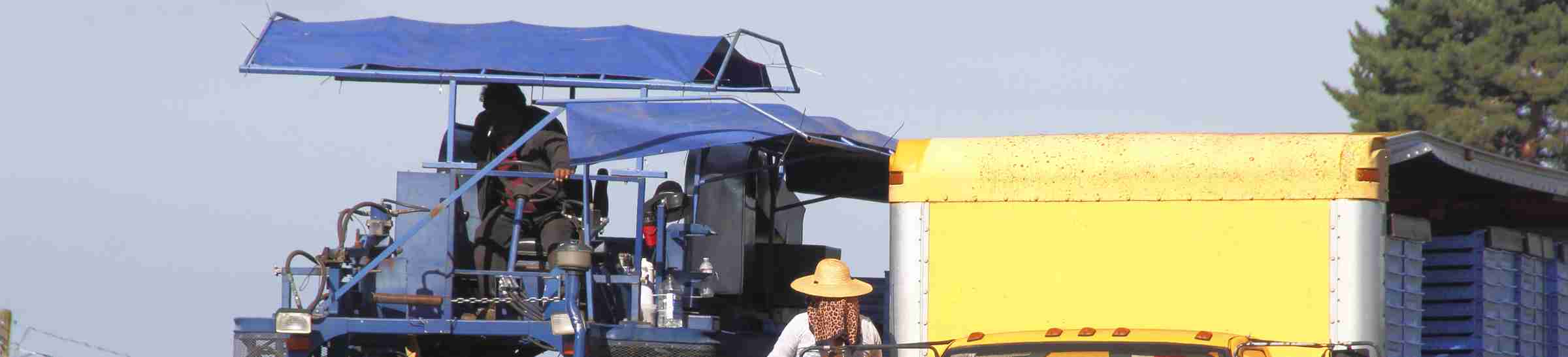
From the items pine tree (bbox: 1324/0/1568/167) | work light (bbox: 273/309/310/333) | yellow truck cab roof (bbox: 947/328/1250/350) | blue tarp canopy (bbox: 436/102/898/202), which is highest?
pine tree (bbox: 1324/0/1568/167)

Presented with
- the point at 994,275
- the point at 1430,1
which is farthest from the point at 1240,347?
the point at 1430,1

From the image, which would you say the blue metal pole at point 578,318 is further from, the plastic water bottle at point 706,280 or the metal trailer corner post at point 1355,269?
the metal trailer corner post at point 1355,269

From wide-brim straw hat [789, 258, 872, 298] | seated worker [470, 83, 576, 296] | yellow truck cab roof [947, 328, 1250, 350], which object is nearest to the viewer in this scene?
yellow truck cab roof [947, 328, 1250, 350]

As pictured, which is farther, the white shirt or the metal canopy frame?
the metal canopy frame

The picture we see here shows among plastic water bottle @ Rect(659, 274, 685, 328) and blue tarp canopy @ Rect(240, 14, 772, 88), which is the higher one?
blue tarp canopy @ Rect(240, 14, 772, 88)

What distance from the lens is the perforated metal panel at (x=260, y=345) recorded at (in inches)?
491

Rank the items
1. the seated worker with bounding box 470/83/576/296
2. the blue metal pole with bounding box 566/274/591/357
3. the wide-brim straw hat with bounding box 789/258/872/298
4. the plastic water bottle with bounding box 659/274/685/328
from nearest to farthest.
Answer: the wide-brim straw hat with bounding box 789/258/872/298 → the blue metal pole with bounding box 566/274/591/357 → the plastic water bottle with bounding box 659/274/685/328 → the seated worker with bounding box 470/83/576/296

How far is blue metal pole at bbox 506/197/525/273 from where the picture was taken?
1286 centimetres

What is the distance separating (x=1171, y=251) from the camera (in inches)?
371

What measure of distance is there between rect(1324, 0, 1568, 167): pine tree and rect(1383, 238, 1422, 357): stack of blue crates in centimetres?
2235

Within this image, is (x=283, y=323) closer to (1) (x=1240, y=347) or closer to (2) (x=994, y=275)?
(2) (x=994, y=275)

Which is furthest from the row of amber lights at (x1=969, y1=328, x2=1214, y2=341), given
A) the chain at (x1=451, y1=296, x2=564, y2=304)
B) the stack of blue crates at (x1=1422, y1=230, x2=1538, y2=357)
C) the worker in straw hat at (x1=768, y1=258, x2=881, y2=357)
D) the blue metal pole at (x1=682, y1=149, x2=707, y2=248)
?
the blue metal pole at (x1=682, y1=149, x2=707, y2=248)

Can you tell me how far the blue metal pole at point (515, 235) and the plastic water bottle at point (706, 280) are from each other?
1247 mm

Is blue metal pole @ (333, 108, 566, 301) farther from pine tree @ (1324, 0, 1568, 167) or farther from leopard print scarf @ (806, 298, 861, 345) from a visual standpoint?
pine tree @ (1324, 0, 1568, 167)
